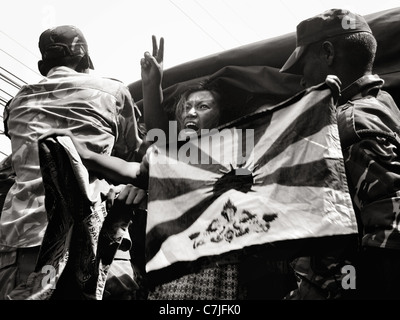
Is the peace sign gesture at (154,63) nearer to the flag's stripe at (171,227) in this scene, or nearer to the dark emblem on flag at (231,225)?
the flag's stripe at (171,227)

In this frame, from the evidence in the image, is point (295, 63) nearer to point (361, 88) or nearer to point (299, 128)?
point (361, 88)

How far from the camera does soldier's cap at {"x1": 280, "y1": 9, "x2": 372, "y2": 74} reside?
3.81 meters

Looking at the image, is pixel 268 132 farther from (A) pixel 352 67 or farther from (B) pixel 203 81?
(B) pixel 203 81

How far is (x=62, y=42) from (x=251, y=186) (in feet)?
5.91

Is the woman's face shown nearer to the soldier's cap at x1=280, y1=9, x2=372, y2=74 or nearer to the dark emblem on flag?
the soldier's cap at x1=280, y1=9, x2=372, y2=74

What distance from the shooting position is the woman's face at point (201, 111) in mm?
4738

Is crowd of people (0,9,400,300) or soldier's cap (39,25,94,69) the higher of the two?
soldier's cap (39,25,94,69)

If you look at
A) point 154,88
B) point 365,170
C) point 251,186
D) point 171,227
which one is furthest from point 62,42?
point 365,170

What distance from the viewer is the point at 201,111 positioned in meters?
4.83

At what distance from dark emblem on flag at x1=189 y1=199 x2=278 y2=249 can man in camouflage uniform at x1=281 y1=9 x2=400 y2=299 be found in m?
0.41

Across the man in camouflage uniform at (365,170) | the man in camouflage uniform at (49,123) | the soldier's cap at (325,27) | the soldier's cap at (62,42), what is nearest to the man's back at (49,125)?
the man in camouflage uniform at (49,123)

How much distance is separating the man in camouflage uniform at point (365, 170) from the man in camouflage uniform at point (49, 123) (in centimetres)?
133

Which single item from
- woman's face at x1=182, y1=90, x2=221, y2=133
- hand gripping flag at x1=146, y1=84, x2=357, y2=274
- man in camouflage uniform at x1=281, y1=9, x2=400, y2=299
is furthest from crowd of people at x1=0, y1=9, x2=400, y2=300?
woman's face at x1=182, y1=90, x2=221, y2=133

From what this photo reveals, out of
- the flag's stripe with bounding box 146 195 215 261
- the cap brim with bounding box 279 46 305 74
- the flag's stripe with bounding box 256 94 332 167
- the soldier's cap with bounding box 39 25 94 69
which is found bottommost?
the flag's stripe with bounding box 146 195 215 261
